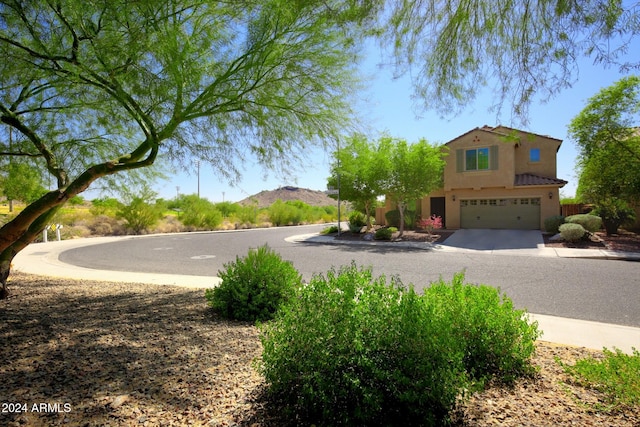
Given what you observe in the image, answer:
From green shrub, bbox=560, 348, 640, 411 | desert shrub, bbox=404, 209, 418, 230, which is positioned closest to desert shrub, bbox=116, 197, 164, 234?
desert shrub, bbox=404, 209, 418, 230

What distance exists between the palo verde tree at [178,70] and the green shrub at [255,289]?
1890mm

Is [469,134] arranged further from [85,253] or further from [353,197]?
[85,253]

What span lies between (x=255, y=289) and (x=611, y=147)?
20315 millimetres

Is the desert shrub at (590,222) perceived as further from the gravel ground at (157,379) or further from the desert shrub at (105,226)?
the desert shrub at (105,226)

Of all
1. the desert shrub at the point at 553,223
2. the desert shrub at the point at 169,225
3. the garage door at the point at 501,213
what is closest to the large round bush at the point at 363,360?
the desert shrub at the point at 553,223

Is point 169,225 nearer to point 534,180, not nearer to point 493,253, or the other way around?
point 493,253

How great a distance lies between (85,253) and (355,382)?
54.8 feet

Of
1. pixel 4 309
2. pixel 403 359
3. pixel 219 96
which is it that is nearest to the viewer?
pixel 403 359

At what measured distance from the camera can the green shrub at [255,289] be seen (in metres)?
5.10

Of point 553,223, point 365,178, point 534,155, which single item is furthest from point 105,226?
point 534,155

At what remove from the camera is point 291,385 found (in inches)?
106

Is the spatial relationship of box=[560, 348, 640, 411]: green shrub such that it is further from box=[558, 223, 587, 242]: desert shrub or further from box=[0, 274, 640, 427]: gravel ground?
box=[558, 223, 587, 242]: desert shrub

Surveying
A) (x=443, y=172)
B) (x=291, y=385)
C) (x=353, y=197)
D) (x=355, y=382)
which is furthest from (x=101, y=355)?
(x=443, y=172)

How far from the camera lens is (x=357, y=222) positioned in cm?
2609
